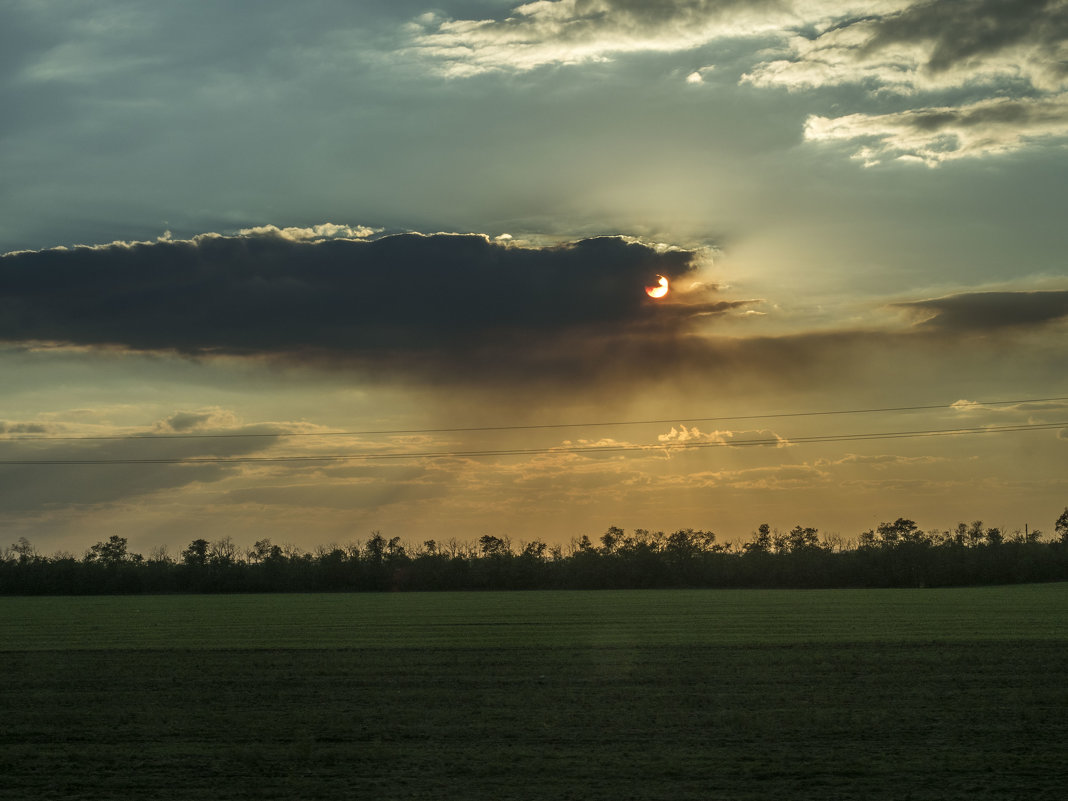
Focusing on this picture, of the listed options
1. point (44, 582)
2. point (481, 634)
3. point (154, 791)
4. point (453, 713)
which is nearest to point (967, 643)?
point (481, 634)

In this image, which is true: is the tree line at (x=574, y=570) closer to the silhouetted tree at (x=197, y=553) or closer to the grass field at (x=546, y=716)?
the silhouetted tree at (x=197, y=553)

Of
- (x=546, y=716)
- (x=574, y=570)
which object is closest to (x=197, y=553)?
(x=574, y=570)

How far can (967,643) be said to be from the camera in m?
28.9

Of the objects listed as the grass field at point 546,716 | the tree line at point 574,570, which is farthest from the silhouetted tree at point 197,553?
the grass field at point 546,716

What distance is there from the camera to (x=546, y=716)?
16.7 metres

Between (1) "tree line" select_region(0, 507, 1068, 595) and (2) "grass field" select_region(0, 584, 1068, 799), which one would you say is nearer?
→ (2) "grass field" select_region(0, 584, 1068, 799)

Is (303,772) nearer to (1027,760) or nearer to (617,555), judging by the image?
(1027,760)

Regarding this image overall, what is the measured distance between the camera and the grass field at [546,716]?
483 inches

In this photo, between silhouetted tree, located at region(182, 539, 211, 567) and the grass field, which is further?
silhouetted tree, located at region(182, 539, 211, 567)

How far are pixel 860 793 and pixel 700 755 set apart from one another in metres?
2.55

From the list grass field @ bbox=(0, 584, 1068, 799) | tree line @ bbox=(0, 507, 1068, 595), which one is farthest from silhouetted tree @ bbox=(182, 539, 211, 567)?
grass field @ bbox=(0, 584, 1068, 799)

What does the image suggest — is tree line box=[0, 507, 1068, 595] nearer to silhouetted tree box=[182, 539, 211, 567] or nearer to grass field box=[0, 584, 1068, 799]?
silhouetted tree box=[182, 539, 211, 567]

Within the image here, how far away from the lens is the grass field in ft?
40.2

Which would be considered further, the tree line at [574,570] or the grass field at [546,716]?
the tree line at [574,570]
